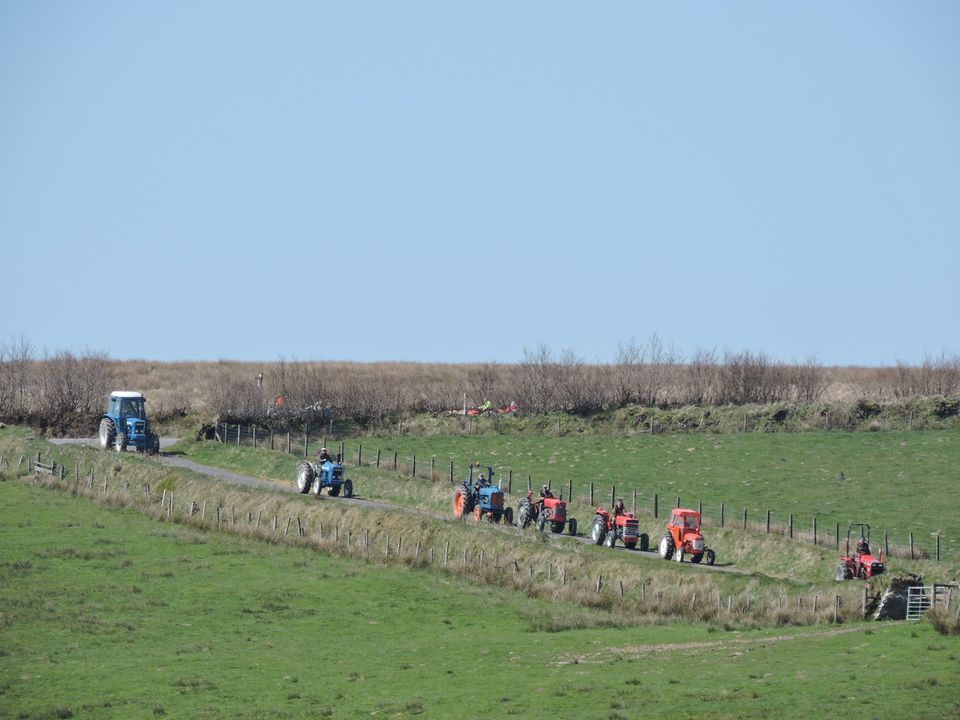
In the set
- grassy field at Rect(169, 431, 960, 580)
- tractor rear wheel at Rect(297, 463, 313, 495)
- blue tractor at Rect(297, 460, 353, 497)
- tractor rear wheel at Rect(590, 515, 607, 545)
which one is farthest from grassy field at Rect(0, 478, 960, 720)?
grassy field at Rect(169, 431, 960, 580)

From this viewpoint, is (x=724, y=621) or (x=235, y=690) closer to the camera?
(x=235, y=690)

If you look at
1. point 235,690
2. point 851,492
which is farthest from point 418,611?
point 851,492

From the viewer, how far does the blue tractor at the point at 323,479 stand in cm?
6362

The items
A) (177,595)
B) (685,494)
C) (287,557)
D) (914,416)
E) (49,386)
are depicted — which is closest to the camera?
(177,595)

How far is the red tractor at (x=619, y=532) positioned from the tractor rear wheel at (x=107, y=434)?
3105 cm

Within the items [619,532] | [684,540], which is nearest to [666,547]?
[684,540]

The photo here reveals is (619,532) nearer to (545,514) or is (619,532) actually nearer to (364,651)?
(545,514)

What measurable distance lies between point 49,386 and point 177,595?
168ft

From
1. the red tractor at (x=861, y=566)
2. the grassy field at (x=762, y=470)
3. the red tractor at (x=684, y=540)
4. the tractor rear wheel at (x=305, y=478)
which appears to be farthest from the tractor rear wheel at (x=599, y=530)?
the tractor rear wheel at (x=305, y=478)

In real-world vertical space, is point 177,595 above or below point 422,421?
below

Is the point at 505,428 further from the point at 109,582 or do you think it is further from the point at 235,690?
the point at 235,690

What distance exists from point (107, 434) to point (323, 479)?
17197mm

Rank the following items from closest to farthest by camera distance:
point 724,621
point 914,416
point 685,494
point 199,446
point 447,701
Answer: point 447,701, point 724,621, point 685,494, point 199,446, point 914,416

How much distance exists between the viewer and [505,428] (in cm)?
8919
